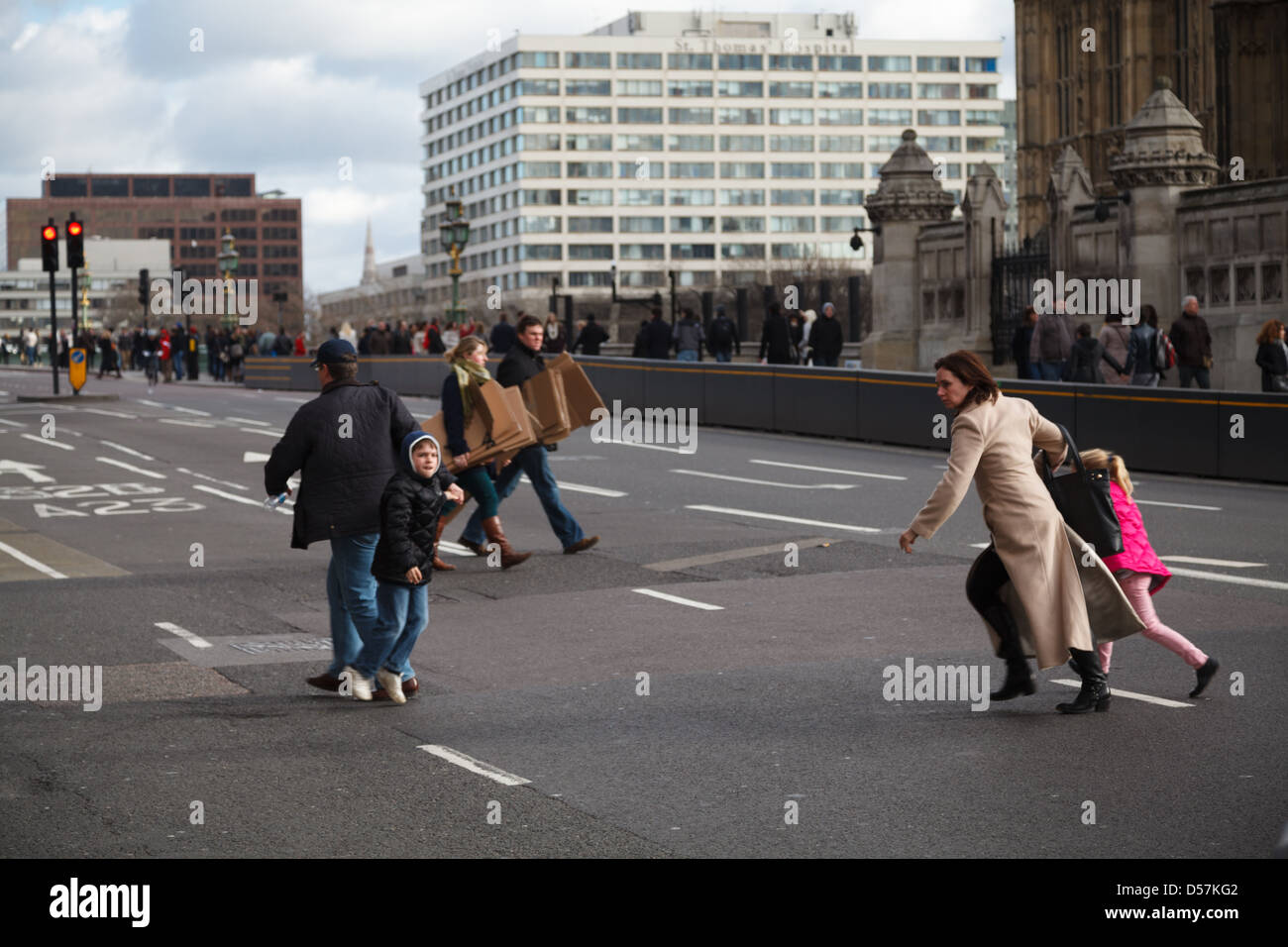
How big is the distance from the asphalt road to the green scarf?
1.33 meters

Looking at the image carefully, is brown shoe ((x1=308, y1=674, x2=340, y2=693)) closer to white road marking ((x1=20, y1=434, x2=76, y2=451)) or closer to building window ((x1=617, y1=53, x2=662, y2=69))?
white road marking ((x1=20, y1=434, x2=76, y2=451))

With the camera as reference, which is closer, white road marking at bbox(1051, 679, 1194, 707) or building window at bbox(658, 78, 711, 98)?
white road marking at bbox(1051, 679, 1194, 707)

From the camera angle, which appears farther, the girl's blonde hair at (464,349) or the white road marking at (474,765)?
the girl's blonde hair at (464,349)

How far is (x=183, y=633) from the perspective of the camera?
1109 centimetres

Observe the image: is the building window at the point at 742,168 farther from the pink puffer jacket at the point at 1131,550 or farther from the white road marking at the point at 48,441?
the pink puffer jacket at the point at 1131,550

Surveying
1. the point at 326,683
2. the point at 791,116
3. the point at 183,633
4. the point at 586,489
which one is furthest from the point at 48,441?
the point at 791,116

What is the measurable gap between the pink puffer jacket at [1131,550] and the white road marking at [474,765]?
311 cm

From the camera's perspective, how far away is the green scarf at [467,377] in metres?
13.9

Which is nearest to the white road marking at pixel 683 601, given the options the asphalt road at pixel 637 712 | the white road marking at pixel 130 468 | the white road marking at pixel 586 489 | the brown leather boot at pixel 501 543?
the asphalt road at pixel 637 712

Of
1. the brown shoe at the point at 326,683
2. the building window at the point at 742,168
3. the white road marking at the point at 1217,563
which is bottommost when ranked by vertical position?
the brown shoe at the point at 326,683

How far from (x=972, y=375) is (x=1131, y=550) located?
1.25 meters

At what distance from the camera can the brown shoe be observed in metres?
9.19

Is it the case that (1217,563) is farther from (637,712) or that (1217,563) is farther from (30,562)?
(30,562)

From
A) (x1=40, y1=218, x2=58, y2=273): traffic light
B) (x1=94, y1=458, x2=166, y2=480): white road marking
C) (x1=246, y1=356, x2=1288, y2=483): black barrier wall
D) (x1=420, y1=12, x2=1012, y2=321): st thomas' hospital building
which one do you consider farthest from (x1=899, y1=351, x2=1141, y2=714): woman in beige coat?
(x1=420, y1=12, x2=1012, y2=321): st thomas' hospital building
